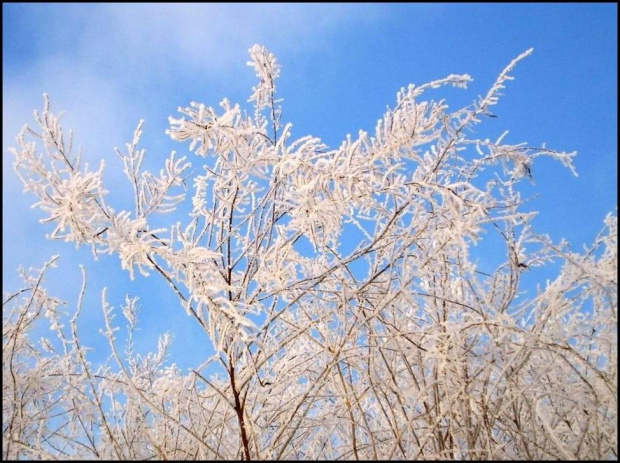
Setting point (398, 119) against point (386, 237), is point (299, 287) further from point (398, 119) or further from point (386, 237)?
point (398, 119)

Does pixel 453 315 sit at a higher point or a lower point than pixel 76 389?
higher

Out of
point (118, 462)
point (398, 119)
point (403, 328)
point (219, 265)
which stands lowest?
point (118, 462)

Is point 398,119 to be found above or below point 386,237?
above

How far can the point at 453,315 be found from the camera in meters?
2.49

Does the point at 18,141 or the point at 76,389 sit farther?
the point at 76,389

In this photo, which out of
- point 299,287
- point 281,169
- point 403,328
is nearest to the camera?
point 281,169

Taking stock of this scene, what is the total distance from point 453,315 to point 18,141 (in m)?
1.87

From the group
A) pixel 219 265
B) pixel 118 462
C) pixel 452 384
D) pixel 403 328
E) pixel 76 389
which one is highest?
pixel 219 265

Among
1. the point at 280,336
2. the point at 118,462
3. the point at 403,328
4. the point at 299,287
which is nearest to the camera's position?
the point at 118,462

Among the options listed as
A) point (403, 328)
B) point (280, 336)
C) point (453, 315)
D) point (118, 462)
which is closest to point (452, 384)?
point (403, 328)

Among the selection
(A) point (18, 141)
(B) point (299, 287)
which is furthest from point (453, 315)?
(A) point (18, 141)

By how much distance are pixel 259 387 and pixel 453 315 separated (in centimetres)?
94

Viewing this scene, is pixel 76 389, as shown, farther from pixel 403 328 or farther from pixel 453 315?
pixel 453 315

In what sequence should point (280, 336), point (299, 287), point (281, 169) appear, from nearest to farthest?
point (281, 169) → point (299, 287) → point (280, 336)
